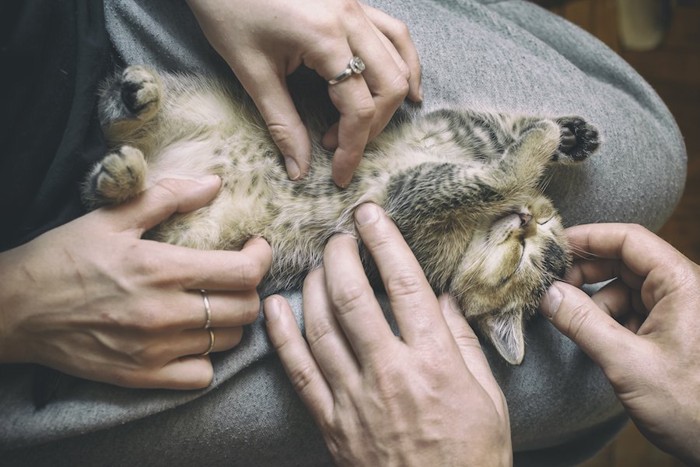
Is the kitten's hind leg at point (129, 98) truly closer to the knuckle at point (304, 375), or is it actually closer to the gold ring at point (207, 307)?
the gold ring at point (207, 307)

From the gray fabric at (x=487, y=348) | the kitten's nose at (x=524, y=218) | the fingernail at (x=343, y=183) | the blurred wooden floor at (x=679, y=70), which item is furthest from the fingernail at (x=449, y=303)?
the blurred wooden floor at (x=679, y=70)

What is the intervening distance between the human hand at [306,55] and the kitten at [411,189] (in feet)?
0.44

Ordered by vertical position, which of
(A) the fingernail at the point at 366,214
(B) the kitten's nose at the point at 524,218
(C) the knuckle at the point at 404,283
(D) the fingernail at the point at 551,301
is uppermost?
(A) the fingernail at the point at 366,214

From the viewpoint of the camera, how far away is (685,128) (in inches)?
92.7

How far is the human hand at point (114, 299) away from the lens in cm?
92

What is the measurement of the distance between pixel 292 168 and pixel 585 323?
2.03 ft

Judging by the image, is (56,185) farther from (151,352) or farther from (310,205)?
(310,205)

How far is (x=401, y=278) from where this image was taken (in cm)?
98

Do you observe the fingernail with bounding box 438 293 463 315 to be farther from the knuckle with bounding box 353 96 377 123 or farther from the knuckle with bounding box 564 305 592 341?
the knuckle with bounding box 353 96 377 123

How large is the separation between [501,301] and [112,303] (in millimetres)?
797

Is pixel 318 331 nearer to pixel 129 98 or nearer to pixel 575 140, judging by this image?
pixel 129 98

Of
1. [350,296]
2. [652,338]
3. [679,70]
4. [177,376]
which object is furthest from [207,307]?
[679,70]

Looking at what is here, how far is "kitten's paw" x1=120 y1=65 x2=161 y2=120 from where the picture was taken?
1020 mm

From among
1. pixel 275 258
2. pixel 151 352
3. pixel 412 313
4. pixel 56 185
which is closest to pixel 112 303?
pixel 151 352
